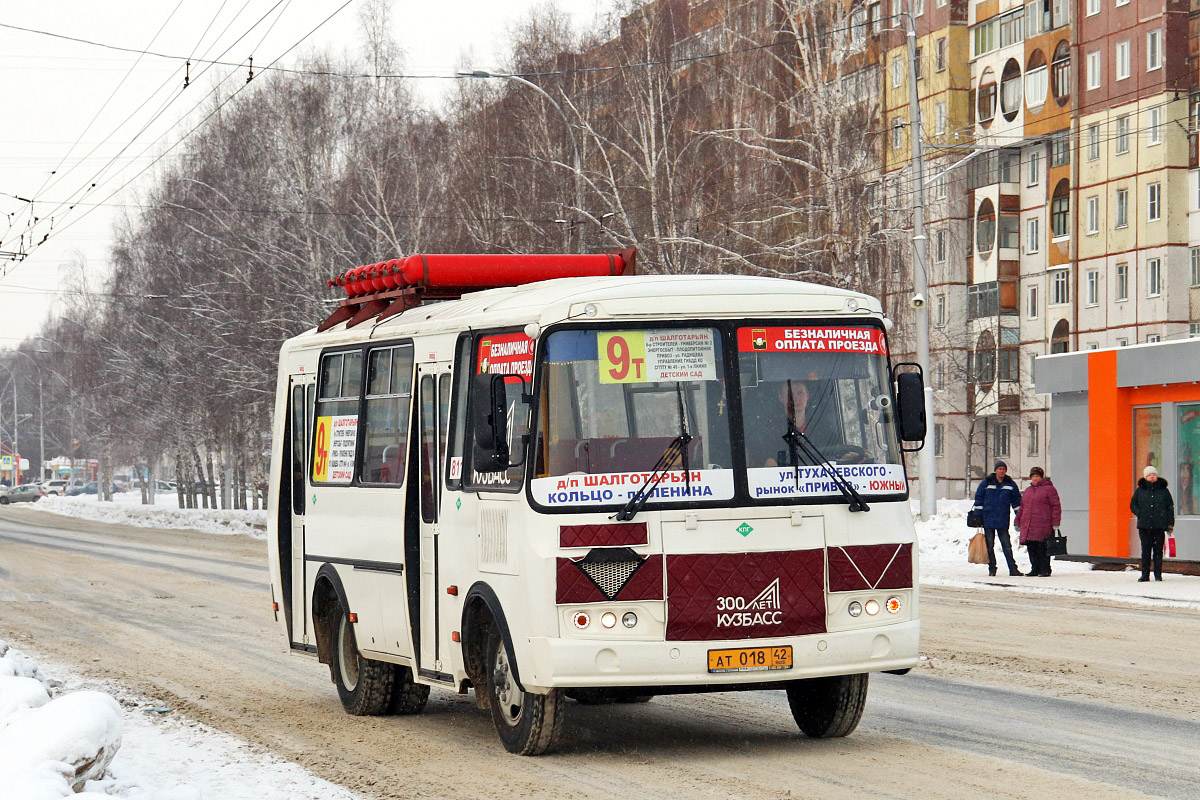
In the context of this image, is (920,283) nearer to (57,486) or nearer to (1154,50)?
(1154,50)

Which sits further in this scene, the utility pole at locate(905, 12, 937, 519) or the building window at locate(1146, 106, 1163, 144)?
the building window at locate(1146, 106, 1163, 144)

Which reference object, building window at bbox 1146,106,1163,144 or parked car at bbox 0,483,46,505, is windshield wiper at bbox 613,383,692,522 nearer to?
building window at bbox 1146,106,1163,144

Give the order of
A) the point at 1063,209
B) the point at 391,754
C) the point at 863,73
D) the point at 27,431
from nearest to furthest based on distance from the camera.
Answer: the point at 391,754, the point at 863,73, the point at 1063,209, the point at 27,431

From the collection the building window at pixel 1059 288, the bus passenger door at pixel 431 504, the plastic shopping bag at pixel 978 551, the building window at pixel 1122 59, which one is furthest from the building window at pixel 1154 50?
the bus passenger door at pixel 431 504

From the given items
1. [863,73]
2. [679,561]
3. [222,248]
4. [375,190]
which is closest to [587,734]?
[679,561]

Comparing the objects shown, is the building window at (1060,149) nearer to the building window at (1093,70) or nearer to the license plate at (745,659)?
the building window at (1093,70)

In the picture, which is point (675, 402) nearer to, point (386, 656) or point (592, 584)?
point (592, 584)

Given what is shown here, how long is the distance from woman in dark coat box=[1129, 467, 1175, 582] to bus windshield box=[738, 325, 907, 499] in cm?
1513

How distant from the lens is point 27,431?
158375 millimetres

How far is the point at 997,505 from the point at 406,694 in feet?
53.8

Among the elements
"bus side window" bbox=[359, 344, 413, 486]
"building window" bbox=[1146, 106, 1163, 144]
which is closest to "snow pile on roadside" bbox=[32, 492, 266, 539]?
"building window" bbox=[1146, 106, 1163, 144]

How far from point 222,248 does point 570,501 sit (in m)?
46.4

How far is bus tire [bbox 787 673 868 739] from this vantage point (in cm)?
966

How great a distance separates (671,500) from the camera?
29.5 feet
